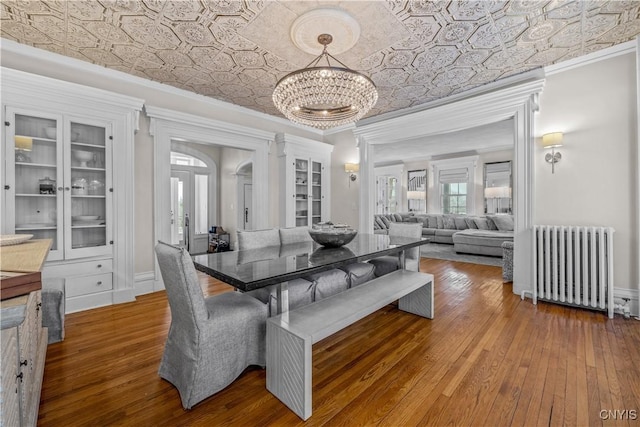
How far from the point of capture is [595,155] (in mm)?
2930

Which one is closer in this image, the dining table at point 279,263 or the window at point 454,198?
the dining table at point 279,263

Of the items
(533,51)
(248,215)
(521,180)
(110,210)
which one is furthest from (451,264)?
(110,210)

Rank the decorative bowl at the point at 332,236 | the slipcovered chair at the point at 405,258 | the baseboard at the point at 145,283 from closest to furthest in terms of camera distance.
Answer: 1. the decorative bowl at the point at 332,236
2. the slipcovered chair at the point at 405,258
3. the baseboard at the point at 145,283

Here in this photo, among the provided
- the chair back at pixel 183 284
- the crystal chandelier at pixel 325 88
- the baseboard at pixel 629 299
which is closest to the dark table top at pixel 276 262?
the chair back at pixel 183 284

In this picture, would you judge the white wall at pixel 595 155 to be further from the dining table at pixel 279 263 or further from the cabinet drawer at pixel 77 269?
the cabinet drawer at pixel 77 269

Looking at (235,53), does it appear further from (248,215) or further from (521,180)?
(248,215)

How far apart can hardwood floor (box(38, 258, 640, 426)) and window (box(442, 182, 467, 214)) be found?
6172 millimetres

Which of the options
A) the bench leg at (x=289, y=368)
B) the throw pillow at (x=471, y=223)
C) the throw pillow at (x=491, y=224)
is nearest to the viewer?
the bench leg at (x=289, y=368)

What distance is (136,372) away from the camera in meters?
1.84

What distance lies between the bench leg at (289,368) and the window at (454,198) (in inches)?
334

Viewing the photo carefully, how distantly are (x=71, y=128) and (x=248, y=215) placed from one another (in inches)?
165

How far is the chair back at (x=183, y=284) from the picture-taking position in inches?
57.5

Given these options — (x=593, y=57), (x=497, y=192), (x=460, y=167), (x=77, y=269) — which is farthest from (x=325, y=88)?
(x=460, y=167)

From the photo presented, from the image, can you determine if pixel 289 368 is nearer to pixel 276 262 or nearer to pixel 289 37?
pixel 276 262
